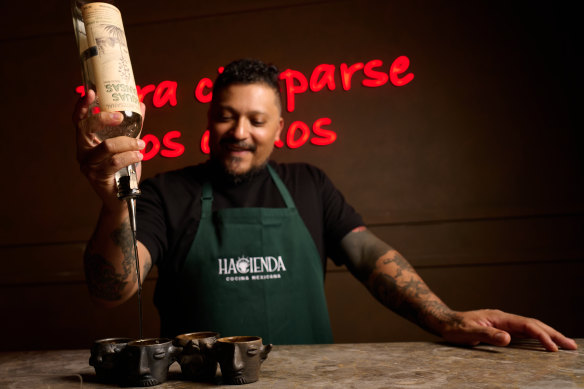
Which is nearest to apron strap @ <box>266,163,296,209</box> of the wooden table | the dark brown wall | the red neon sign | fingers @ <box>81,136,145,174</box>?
the wooden table

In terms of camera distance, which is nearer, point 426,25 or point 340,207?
point 340,207

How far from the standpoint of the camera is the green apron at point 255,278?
5.41 ft

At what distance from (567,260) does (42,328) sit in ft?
12.6

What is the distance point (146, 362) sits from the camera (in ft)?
2.92

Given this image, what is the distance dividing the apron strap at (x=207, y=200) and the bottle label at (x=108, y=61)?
2.86 feet

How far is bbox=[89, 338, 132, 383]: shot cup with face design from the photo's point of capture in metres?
0.94

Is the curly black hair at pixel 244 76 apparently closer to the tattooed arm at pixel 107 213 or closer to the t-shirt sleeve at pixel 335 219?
the t-shirt sleeve at pixel 335 219

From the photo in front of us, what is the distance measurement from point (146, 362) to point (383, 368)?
0.50 m

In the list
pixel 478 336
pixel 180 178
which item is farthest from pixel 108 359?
pixel 180 178

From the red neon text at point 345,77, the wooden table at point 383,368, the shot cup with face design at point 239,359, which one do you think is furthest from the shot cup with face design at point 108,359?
the red neon text at point 345,77

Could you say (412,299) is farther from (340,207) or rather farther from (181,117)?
(181,117)

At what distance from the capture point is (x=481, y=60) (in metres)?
3.19

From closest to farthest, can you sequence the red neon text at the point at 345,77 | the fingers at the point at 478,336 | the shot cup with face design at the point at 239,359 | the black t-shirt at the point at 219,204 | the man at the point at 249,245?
the shot cup with face design at the point at 239,359 < the fingers at the point at 478,336 < the man at the point at 249,245 < the black t-shirt at the point at 219,204 < the red neon text at the point at 345,77

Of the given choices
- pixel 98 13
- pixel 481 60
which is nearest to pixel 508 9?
pixel 481 60
